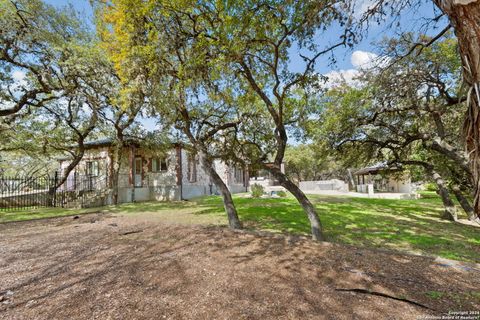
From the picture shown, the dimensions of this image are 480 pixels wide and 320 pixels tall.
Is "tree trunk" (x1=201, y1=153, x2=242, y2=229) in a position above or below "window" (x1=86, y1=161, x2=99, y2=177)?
below

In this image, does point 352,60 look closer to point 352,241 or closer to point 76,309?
point 352,241

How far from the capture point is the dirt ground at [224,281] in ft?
9.48

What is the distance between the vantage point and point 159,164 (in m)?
19.6

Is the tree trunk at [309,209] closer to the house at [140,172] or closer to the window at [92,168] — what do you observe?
the house at [140,172]

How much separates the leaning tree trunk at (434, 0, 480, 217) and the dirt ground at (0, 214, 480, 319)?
2.15 m

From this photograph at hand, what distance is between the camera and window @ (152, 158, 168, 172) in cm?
1937

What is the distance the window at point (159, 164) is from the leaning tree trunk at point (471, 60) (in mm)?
19253

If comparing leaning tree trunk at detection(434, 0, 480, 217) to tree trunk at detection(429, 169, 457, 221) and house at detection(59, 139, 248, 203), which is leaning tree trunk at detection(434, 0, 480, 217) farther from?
house at detection(59, 139, 248, 203)

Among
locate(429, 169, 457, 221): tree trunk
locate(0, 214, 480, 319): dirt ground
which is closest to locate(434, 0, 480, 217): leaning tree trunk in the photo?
locate(0, 214, 480, 319): dirt ground

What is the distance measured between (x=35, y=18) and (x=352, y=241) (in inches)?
597

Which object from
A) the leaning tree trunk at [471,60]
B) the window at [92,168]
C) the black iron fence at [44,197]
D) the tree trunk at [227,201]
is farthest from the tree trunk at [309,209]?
the window at [92,168]

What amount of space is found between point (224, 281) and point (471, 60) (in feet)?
12.5

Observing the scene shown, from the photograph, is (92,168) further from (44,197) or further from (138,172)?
(44,197)

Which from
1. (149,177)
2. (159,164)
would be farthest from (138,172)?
(159,164)
